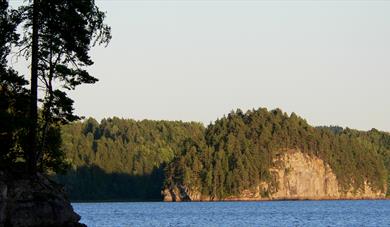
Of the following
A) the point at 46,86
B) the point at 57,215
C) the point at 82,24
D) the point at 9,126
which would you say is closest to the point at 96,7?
the point at 82,24

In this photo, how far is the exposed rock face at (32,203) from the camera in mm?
40750

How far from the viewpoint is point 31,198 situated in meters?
41.7

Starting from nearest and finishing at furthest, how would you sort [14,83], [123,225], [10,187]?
[10,187], [14,83], [123,225]

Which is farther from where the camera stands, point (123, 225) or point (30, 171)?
point (123, 225)

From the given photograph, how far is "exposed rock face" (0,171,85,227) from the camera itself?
4075 cm

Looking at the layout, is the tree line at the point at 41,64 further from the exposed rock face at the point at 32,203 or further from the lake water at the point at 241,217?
the lake water at the point at 241,217

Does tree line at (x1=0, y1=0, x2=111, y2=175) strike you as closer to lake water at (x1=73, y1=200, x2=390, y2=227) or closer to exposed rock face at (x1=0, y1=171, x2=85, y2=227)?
exposed rock face at (x1=0, y1=171, x2=85, y2=227)

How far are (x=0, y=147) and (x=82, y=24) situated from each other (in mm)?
6796

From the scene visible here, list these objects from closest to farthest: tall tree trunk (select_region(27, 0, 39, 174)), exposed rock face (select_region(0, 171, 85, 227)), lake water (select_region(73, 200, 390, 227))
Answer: exposed rock face (select_region(0, 171, 85, 227)) < tall tree trunk (select_region(27, 0, 39, 174)) < lake water (select_region(73, 200, 390, 227))

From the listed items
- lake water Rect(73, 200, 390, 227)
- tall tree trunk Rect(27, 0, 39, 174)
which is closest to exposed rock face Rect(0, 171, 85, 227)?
tall tree trunk Rect(27, 0, 39, 174)

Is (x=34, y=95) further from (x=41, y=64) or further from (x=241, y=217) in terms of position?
(x=241, y=217)

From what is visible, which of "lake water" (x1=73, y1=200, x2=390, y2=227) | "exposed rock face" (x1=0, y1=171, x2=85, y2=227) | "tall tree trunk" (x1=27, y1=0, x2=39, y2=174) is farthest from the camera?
"lake water" (x1=73, y1=200, x2=390, y2=227)

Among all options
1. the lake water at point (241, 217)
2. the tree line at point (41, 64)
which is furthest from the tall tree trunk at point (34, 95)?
the lake water at point (241, 217)

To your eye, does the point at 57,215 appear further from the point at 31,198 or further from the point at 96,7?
the point at 96,7
